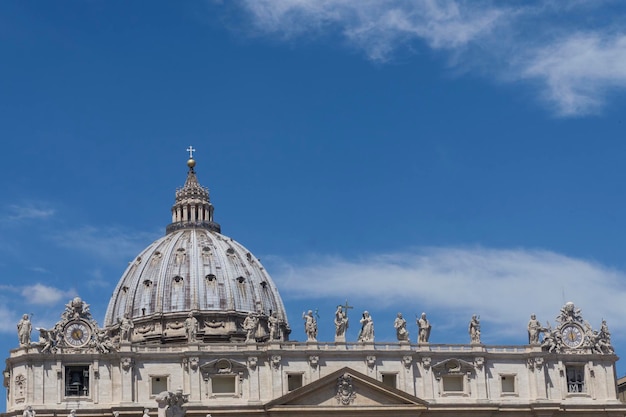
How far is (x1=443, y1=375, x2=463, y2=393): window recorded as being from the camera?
147 meters

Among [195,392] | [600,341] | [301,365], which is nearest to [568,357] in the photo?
[600,341]

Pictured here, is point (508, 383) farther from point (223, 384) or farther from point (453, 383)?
point (223, 384)

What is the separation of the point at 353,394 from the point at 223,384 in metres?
11.9

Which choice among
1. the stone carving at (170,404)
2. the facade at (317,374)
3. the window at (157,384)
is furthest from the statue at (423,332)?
the stone carving at (170,404)

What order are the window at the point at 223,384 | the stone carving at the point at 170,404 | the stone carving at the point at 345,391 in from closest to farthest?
the stone carving at the point at 170,404, the window at the point at 223,384, the stone carving at the point at 345,391

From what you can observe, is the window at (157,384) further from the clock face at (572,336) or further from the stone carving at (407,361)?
the clock face at (572,336)

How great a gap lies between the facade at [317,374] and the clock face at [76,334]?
3.5 inches

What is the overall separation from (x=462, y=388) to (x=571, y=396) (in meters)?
10.8

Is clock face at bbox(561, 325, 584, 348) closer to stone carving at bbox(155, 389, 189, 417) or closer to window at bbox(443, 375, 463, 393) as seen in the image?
window at bbox(443, 375, 463, 393)

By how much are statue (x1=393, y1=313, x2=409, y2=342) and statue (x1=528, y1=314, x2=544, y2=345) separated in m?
12.3

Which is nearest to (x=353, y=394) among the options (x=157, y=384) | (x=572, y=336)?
(x=157, y=384)

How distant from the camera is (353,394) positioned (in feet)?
473

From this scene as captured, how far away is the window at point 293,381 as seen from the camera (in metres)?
144

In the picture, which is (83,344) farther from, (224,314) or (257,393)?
(224,314)
